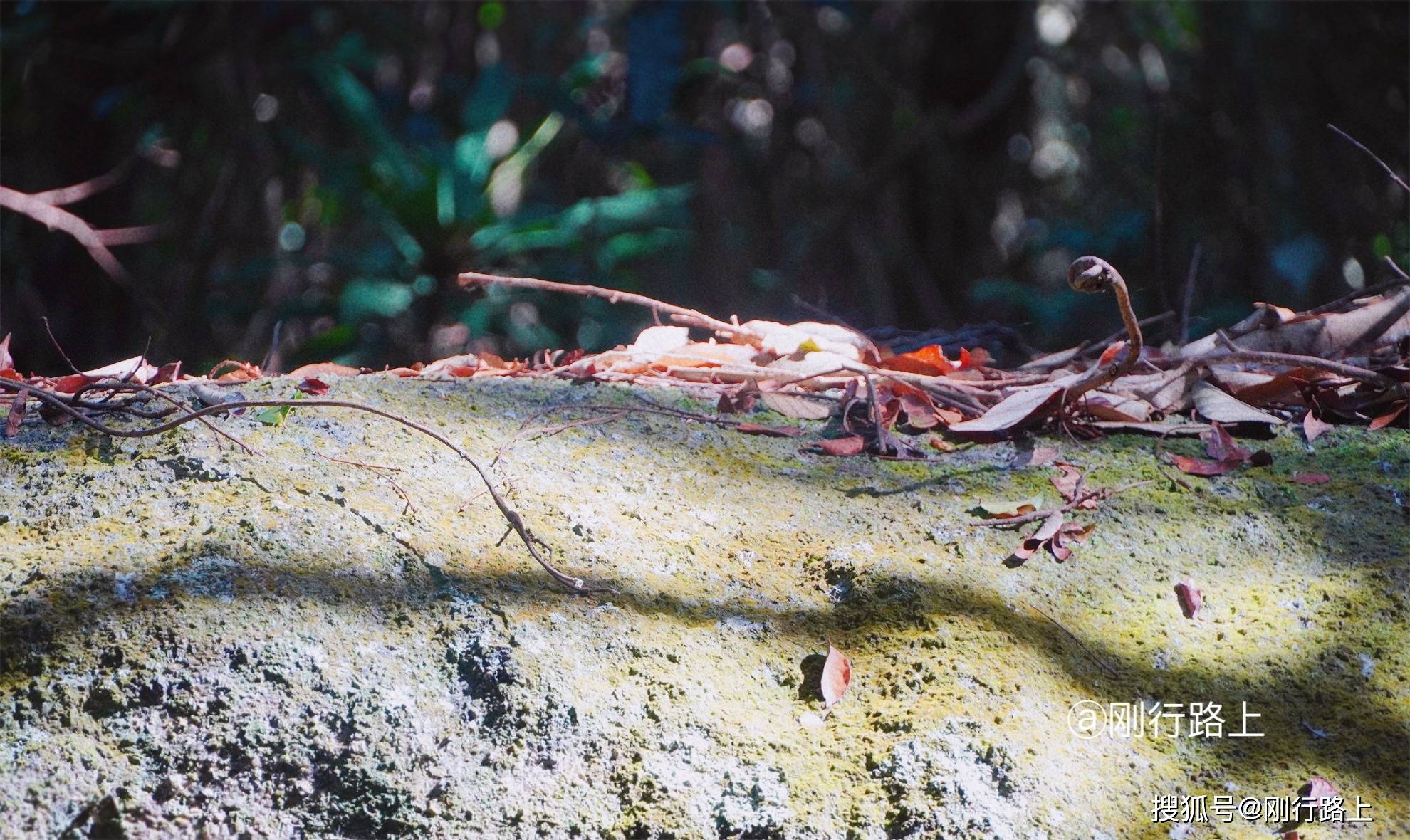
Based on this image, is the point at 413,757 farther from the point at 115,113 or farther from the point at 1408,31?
the point at 1408,31

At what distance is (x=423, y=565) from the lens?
1069 mm

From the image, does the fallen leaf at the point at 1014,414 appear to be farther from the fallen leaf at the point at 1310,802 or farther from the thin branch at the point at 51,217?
the thin branch at the point at 51,217

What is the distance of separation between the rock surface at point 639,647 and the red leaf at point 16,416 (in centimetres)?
4

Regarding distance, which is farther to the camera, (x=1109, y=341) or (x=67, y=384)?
(x=1109, y=341)

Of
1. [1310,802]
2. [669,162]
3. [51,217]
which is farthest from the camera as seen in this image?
[669,162]

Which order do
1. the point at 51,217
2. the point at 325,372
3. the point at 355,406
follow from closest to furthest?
the point at 355,406, the point at 325,372, the point at 51,217

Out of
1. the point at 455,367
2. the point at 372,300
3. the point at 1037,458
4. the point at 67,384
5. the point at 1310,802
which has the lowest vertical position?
the point at 372,300

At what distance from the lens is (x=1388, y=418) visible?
4.90 feet

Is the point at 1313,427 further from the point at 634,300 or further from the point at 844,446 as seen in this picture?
the point at 634,300

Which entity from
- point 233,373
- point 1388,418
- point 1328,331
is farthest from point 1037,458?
point 233,373

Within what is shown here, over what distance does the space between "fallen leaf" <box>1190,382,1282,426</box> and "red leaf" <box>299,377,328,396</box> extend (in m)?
1.23

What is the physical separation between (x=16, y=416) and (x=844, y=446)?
1021mm

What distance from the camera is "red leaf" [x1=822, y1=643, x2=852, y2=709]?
1.01m

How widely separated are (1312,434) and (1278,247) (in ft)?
11.6
